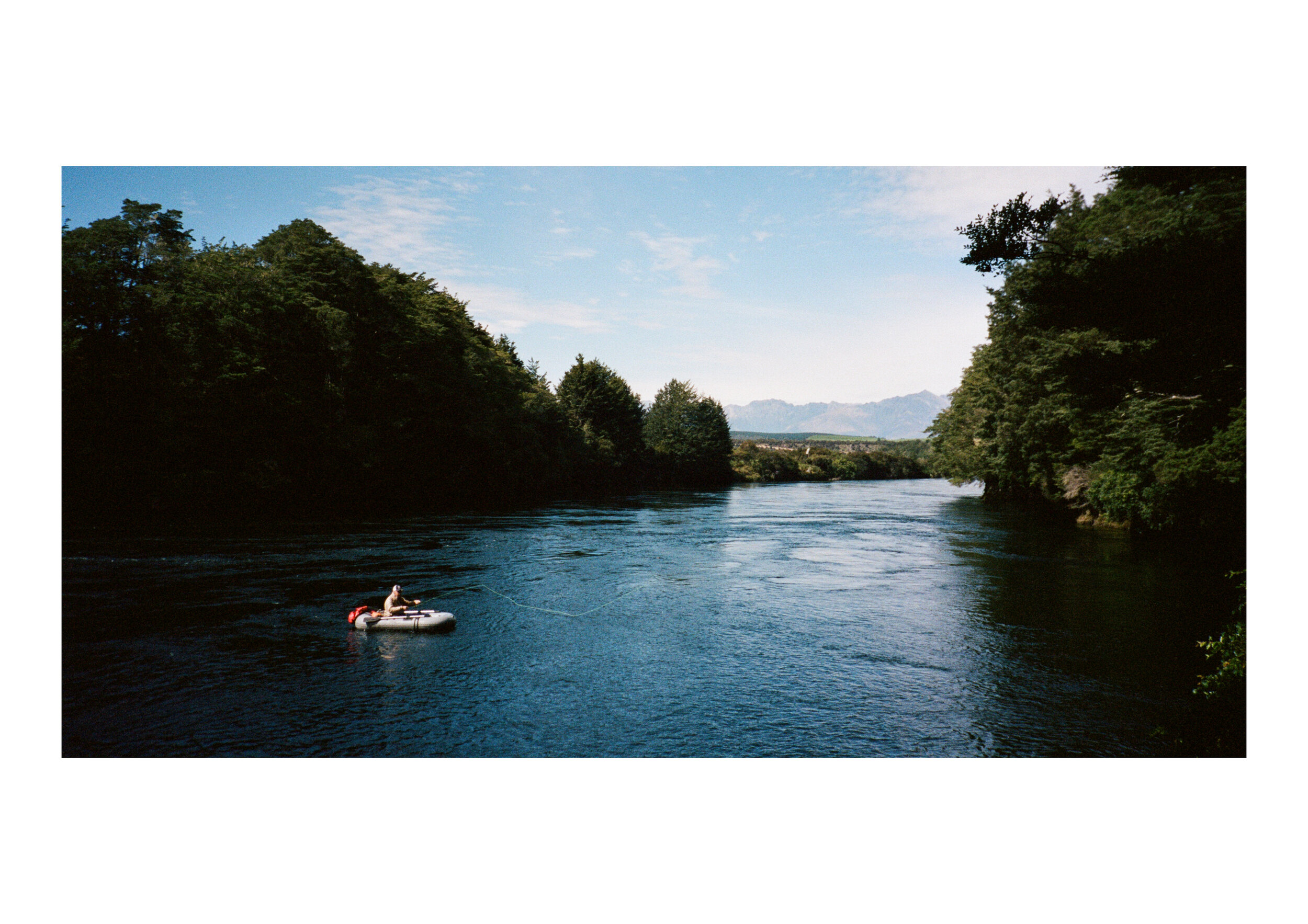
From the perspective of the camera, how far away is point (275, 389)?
2869 cm

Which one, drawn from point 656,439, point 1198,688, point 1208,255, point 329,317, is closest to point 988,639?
point 1198,688

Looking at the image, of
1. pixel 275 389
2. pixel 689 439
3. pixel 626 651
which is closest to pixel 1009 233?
pixel 626 651

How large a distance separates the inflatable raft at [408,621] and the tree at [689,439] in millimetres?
57334

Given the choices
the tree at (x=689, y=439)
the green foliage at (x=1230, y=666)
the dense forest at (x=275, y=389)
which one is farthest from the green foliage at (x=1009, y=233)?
the tree at (x=689, y=439)

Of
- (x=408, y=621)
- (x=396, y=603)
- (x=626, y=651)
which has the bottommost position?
(x=626, y=651)

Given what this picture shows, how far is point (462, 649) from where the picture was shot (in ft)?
38.0

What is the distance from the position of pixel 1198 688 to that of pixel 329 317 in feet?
105

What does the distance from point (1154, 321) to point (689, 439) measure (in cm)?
6569

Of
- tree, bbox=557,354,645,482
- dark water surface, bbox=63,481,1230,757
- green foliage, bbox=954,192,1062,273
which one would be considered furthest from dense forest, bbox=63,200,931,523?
green foliage, bbox=954,192,1062,273

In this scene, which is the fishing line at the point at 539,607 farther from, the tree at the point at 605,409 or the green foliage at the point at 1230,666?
the tree at the point at 605,409

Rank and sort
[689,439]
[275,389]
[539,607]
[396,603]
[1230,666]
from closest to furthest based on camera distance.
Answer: [1230,666] < [396,603] < [539,607] < [275,389] < [689,439]

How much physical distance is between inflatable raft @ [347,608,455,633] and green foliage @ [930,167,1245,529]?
1011 cm

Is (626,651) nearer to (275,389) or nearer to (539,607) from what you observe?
(539,607)

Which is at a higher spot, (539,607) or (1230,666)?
(1230,666)
